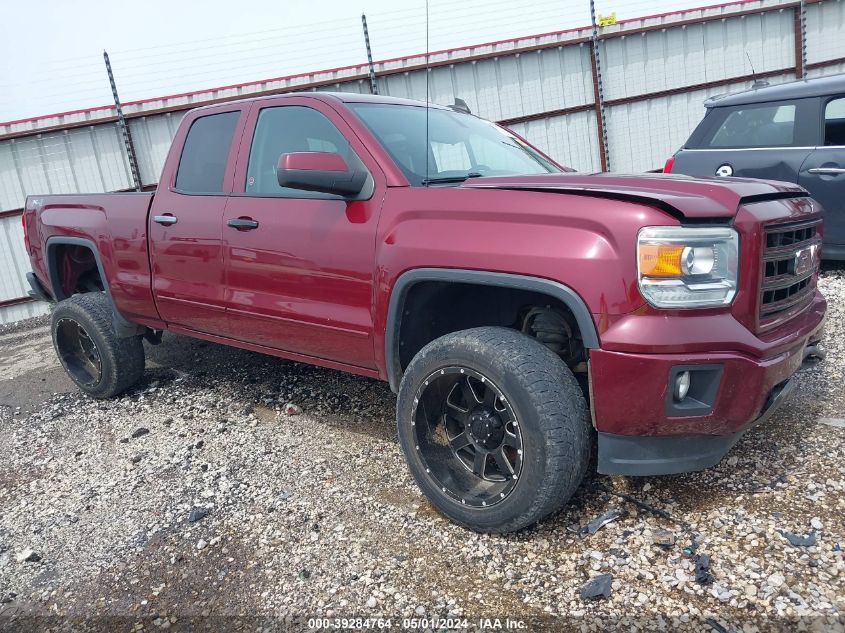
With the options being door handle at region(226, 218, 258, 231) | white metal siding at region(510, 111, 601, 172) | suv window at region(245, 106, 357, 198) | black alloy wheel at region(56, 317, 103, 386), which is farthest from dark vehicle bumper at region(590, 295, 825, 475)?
white metal siding at region(510, 111, 601, 172)

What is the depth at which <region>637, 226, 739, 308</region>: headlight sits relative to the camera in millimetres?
2000

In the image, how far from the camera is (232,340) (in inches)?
142

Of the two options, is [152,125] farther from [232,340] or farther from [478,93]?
[232,340]

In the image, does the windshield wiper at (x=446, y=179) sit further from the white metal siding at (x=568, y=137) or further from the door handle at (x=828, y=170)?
the white metal siding at (x=568, y=137)

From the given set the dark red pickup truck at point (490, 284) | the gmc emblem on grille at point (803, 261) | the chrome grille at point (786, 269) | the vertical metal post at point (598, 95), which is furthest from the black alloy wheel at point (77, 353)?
the vertical metal post at point (598, 95)


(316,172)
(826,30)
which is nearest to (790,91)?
(316,172)

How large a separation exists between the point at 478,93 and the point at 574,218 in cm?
837

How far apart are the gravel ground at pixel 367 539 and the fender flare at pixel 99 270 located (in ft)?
2.77

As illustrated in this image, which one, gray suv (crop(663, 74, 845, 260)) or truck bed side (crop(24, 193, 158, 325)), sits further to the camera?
gray suv (crop(663, 74, 845, 260))

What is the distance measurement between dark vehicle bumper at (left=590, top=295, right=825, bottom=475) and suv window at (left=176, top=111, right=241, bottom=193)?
253 cm

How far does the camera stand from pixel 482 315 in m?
2.78

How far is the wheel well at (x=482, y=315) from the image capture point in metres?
2.52

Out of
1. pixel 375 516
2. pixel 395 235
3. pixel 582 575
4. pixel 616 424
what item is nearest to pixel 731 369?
pixel 616 424

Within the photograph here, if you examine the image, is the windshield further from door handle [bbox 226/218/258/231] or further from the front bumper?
the front bumper
